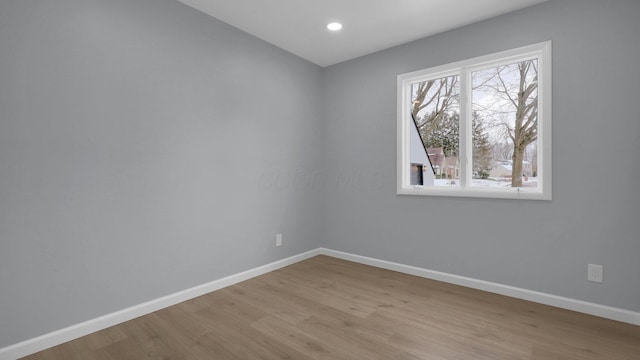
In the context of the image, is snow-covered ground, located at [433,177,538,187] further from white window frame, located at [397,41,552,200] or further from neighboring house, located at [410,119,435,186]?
neighboring house, located at [410,119,435,186]

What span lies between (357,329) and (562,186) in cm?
206

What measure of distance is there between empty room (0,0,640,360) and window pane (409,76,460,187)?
0.07ft

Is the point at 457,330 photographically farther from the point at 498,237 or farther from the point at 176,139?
the point at 176,139

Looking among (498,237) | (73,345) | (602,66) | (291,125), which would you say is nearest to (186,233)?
(73,345)

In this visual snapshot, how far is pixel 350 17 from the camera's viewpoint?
282cm

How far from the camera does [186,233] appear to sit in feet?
8.68

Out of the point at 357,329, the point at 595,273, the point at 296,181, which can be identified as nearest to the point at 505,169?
the point at 595,273

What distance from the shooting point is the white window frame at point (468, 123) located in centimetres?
253

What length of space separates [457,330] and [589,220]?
1.41 metres

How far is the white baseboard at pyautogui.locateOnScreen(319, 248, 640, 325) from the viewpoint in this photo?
2256 mm

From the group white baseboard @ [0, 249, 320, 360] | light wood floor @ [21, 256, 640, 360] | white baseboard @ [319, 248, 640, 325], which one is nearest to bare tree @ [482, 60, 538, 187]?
white baseboard @ [319, 248, 640, 325]

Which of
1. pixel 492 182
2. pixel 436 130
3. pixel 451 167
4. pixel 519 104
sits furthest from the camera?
pixel 436 130

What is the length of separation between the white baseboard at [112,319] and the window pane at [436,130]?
2.21 m

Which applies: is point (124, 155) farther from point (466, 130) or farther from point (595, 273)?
point (595, 273)
